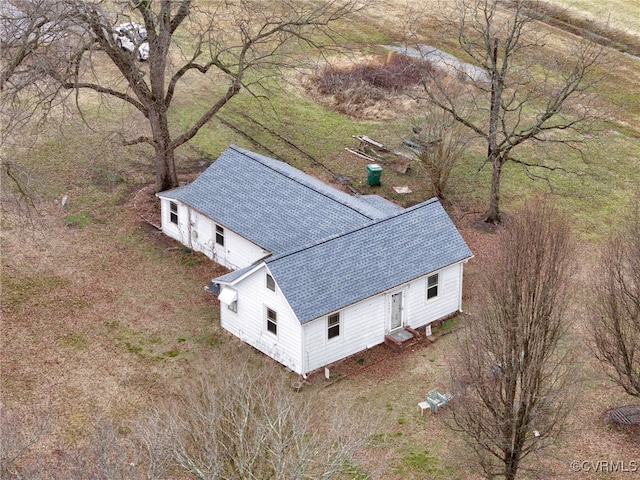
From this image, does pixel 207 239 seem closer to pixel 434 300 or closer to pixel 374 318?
pixel 374 318

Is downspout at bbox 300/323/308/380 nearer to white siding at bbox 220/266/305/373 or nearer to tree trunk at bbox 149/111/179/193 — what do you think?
white siding at bbox 220/266/305/373

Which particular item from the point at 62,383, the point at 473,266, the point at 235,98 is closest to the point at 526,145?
the point at 473,266

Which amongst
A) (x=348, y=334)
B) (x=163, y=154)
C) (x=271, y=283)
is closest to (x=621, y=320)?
(x=348, y=334)

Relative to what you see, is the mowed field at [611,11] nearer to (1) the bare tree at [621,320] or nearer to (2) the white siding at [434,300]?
(2) the white siding at [434,300]

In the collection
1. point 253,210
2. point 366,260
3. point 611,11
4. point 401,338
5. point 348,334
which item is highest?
point 253,210

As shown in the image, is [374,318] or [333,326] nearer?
[333,326]
